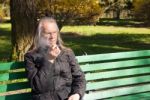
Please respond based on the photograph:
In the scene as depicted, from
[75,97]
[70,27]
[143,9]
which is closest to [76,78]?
[75,97]

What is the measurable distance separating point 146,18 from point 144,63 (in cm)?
2614

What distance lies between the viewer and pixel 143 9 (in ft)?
102

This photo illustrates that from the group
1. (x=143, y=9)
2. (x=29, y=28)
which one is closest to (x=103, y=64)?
(x=29, y=28)

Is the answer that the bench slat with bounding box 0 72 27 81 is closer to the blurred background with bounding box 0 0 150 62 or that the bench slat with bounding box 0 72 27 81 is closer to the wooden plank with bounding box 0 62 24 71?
the wooden plank with bounding box 0 62 24 71

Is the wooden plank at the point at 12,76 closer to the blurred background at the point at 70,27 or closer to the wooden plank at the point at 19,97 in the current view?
the wooden plank at the point at 19,97

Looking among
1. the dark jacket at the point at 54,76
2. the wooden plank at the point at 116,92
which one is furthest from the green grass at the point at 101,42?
the dark jacket at the point at 54,76

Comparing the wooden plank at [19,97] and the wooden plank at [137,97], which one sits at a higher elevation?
the wooden plank at [19,97]

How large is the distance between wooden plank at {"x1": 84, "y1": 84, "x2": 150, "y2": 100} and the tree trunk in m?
2.18

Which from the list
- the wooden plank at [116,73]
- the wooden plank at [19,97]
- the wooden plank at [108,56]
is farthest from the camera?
the wooden plank at [116,73]

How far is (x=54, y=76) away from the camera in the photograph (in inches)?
187

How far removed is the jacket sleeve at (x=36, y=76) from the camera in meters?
4.64

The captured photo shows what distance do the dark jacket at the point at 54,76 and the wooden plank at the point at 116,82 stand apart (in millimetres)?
916

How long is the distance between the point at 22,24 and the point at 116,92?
2403mm

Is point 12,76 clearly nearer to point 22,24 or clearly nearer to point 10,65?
point 10,65
